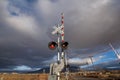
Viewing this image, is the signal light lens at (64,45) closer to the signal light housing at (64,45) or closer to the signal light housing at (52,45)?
the signal light housing at (64,45)

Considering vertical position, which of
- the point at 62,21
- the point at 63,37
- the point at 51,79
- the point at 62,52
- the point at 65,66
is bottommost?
the point at 51,79

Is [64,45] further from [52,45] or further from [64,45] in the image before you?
[52,45]

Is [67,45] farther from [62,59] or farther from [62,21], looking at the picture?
[62,21]

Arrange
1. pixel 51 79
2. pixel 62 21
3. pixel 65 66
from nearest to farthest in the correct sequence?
pixel 51 79 < pixel 65 66 < pixel 62 21

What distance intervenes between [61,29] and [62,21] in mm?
855

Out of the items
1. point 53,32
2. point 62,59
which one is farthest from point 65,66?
point 53,32

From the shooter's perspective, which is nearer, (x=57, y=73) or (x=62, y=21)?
(x=57, y=73)

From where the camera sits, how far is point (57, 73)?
48.2ft

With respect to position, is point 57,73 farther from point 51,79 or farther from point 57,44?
point 57,44

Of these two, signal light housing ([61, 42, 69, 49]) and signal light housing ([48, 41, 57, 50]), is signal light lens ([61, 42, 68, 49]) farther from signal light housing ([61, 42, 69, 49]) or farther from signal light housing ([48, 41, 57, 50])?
signal light housing ([48, 41, 57, 50])

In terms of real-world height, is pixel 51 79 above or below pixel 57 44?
below

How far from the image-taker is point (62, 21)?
16312 mm

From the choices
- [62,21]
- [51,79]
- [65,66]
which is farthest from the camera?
[62,21]

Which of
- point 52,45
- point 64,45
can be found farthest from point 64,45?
point 52,45
